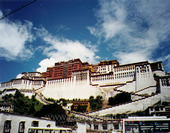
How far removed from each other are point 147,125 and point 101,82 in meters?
57.2

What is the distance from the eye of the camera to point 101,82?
69.3 m

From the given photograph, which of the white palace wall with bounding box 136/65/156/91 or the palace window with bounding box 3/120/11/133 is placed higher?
the white palace wall with bounding box 136/65/156/91

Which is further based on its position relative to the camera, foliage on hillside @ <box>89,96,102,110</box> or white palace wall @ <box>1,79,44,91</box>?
white palace wall @ <box>1,79,44,91</box>

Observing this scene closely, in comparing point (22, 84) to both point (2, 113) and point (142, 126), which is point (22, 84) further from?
point (142, 126)

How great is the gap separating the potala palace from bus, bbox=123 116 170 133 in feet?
110

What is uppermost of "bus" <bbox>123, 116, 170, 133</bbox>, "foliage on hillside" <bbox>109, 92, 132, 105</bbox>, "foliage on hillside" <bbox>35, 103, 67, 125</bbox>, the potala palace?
the potala palace

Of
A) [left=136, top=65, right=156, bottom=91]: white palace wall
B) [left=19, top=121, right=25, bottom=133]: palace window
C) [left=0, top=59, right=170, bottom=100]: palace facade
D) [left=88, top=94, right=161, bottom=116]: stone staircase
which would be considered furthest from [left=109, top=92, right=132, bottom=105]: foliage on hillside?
[left=19, top=121, right=25, bottom=133]: palace window

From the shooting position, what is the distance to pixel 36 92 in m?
75.4

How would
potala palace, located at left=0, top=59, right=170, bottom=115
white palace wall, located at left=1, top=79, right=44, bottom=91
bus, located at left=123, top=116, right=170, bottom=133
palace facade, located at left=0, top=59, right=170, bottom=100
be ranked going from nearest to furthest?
bus, located at left=123, top=116, right=170, bottom=133
potala palace, located at left=0, top=59, right=170, bottom=115
palace facade, located at left=0, top=59, right=170, bottom=100
white palace wall, located at left=1, top=79, right=44, bottom=91

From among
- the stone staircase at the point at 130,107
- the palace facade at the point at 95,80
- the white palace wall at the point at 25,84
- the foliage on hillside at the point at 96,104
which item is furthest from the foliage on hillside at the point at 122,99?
the white palace wall at the point at 25,84

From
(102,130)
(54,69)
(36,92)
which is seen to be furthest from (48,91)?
(102,130)

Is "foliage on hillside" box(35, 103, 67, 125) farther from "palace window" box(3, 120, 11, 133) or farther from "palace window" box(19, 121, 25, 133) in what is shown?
"palace window" box(3, 120, 11, 133)

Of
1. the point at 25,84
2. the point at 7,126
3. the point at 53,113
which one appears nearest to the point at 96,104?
the point at 53,113

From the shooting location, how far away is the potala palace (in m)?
49.3
